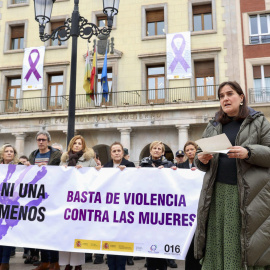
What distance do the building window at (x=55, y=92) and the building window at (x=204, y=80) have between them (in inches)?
314

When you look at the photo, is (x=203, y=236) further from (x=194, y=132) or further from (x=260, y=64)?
(x=260, y=64)

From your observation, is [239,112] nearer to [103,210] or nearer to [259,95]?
[103,210]

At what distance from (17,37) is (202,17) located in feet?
38.9

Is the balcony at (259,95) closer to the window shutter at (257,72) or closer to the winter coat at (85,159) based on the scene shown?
the window shutter at (257,72)

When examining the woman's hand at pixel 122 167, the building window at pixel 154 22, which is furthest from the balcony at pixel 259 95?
the woman's hand at pixel 122 167

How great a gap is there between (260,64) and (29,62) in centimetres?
1344

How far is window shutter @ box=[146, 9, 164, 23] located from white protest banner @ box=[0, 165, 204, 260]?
15.5 meters

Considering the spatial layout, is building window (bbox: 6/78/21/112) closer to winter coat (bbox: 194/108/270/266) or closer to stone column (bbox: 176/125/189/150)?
stone column (bbox: 176/125/189/150)

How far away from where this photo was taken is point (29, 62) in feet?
61.5

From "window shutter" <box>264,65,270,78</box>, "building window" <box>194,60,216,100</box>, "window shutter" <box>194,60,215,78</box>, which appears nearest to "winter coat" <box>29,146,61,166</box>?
"building window" <box>194,60,216,100</box>

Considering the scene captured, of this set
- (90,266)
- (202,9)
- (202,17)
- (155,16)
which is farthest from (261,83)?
(90,266)

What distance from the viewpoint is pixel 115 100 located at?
Answer: 17.5 meters

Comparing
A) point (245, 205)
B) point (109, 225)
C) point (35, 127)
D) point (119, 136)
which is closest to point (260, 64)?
point (119, 136)

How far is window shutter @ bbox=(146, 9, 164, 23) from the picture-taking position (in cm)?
1814
